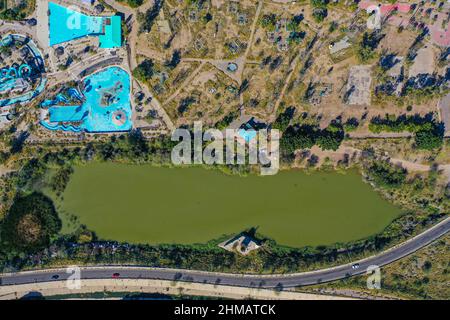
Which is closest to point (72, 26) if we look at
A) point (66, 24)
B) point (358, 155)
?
point (66, 24)

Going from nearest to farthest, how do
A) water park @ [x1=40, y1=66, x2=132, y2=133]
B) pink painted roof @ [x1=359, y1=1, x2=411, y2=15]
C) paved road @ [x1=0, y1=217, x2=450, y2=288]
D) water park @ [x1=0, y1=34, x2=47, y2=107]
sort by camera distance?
1. paved road @ [x1=0, y1=217, x2=450, y2=288]
2. pink painted roof @ [x1=359, y1=1, x2=411, y2=15]
3. water park @ [x1=40, y1=66, x2=132, y2=133]
4. water park @ [x1=0, y1=34, x2=47, y2=107]

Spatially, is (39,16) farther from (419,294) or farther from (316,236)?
(419,294)

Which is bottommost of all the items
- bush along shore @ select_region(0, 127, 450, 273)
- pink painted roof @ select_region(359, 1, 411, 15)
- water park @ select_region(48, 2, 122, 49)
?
bush along shore @ select_region(0, 127, 450, 273)

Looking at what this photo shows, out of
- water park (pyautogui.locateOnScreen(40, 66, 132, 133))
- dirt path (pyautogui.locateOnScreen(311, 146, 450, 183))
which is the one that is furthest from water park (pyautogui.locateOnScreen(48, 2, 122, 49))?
dirt path (pyautogui.locateOnScreen(311, 146, 450, 183))

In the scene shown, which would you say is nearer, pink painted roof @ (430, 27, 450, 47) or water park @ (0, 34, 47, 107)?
pink painted roof @ (430, 27, 450, 47)

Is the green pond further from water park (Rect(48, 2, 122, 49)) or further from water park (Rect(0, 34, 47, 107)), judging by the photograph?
water park (Rect(48, 2, 122, 49))

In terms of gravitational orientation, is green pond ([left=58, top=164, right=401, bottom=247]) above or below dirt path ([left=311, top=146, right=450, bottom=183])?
below

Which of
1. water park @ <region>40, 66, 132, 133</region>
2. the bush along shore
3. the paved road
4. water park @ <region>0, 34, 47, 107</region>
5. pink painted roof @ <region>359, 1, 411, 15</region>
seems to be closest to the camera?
the paved road
